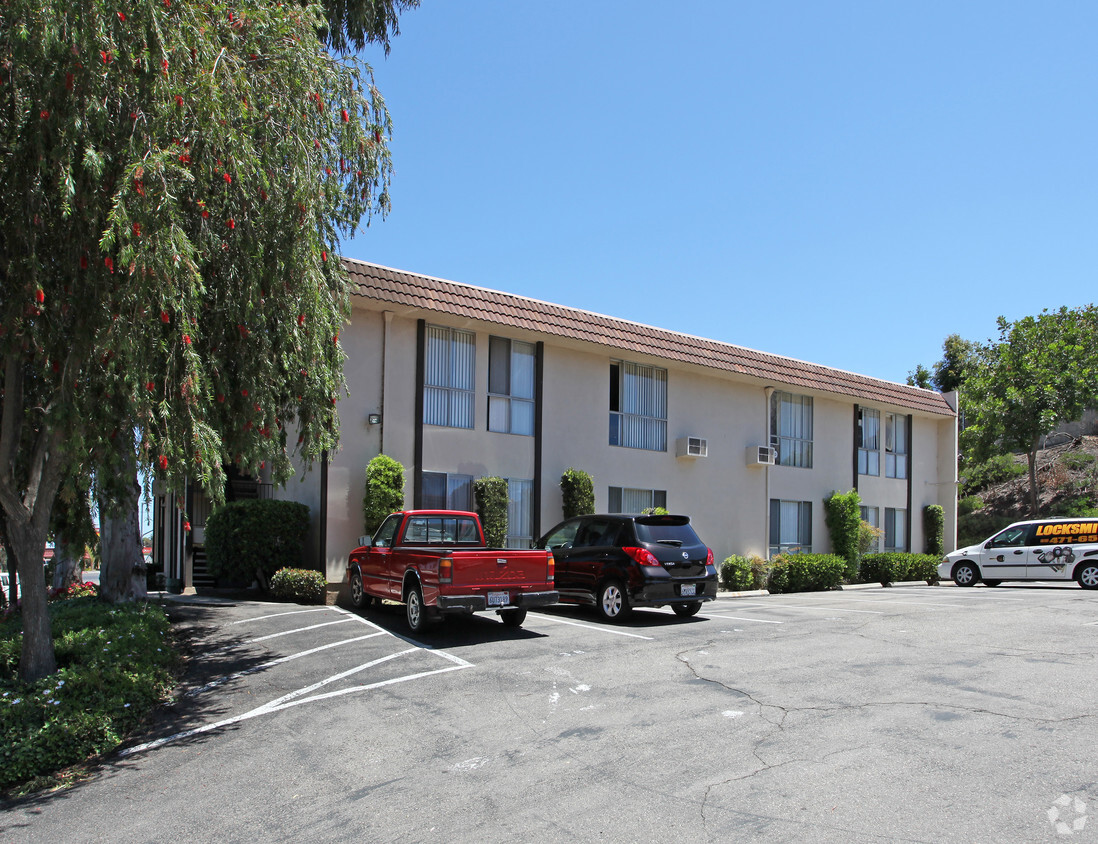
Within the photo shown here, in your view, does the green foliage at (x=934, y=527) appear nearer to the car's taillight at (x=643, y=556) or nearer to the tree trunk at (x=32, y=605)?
the car's taillight at (x=643, y=556)

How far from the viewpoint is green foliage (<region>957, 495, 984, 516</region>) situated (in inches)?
1396

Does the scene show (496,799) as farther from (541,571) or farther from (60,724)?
(541,571)

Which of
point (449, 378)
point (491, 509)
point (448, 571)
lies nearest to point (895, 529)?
point (491, 509)

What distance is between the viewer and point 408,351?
1650cm

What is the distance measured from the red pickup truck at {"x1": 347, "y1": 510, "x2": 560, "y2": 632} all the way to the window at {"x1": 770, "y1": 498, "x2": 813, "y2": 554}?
1250cm

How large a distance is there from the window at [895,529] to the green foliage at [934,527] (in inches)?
43.6

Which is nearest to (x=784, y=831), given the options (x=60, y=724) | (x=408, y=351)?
(x=60, y=724)

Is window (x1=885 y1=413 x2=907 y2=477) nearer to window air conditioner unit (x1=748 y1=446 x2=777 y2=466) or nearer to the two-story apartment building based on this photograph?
the two-story apartment building

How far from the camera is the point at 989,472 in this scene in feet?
121

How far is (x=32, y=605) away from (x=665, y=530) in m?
8.28

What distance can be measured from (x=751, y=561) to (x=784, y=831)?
56.6 ft

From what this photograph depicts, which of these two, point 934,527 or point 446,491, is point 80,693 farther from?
point 934,527

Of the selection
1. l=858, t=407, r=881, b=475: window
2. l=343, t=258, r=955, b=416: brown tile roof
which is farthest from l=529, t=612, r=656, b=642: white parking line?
l=858, t=407, r=881, b=475: window

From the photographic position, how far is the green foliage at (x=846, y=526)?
24.1 meters
